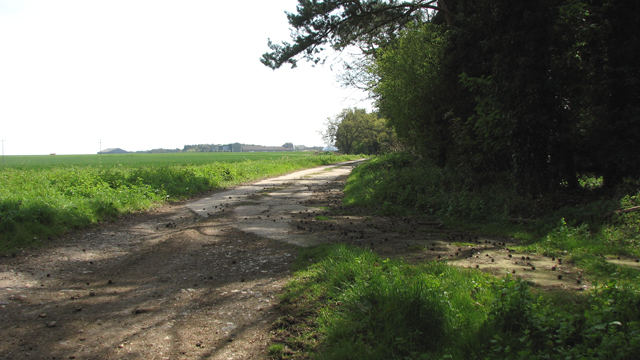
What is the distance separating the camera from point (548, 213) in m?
8.27

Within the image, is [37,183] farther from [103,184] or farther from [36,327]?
[36,327]

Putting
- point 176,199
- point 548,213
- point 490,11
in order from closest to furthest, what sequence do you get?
point 548,213, point 490,11, point 176,199

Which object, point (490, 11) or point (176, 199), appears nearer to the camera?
point (490, 11)

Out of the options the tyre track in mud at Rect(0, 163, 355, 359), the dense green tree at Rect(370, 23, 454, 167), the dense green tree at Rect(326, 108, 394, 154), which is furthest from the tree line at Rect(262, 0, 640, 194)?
the dense green tree at Rect(326, 108, 394, 154)

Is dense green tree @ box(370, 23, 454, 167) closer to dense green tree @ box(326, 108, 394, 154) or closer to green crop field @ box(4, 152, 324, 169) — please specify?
green crop field @ box(4, 152, 324, 169)

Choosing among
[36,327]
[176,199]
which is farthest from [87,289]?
[176,199]

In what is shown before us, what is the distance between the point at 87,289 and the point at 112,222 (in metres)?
5.26

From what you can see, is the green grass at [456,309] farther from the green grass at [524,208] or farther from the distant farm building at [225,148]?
the distant farm building at [225,148]

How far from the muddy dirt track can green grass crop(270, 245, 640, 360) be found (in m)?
0.52

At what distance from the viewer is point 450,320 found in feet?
11.3

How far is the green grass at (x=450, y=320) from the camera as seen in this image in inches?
113

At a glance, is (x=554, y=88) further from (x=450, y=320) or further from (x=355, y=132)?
(x=355, y=132)

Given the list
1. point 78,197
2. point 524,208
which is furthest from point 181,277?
point 524,208

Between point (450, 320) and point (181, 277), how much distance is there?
3933 millimetres
